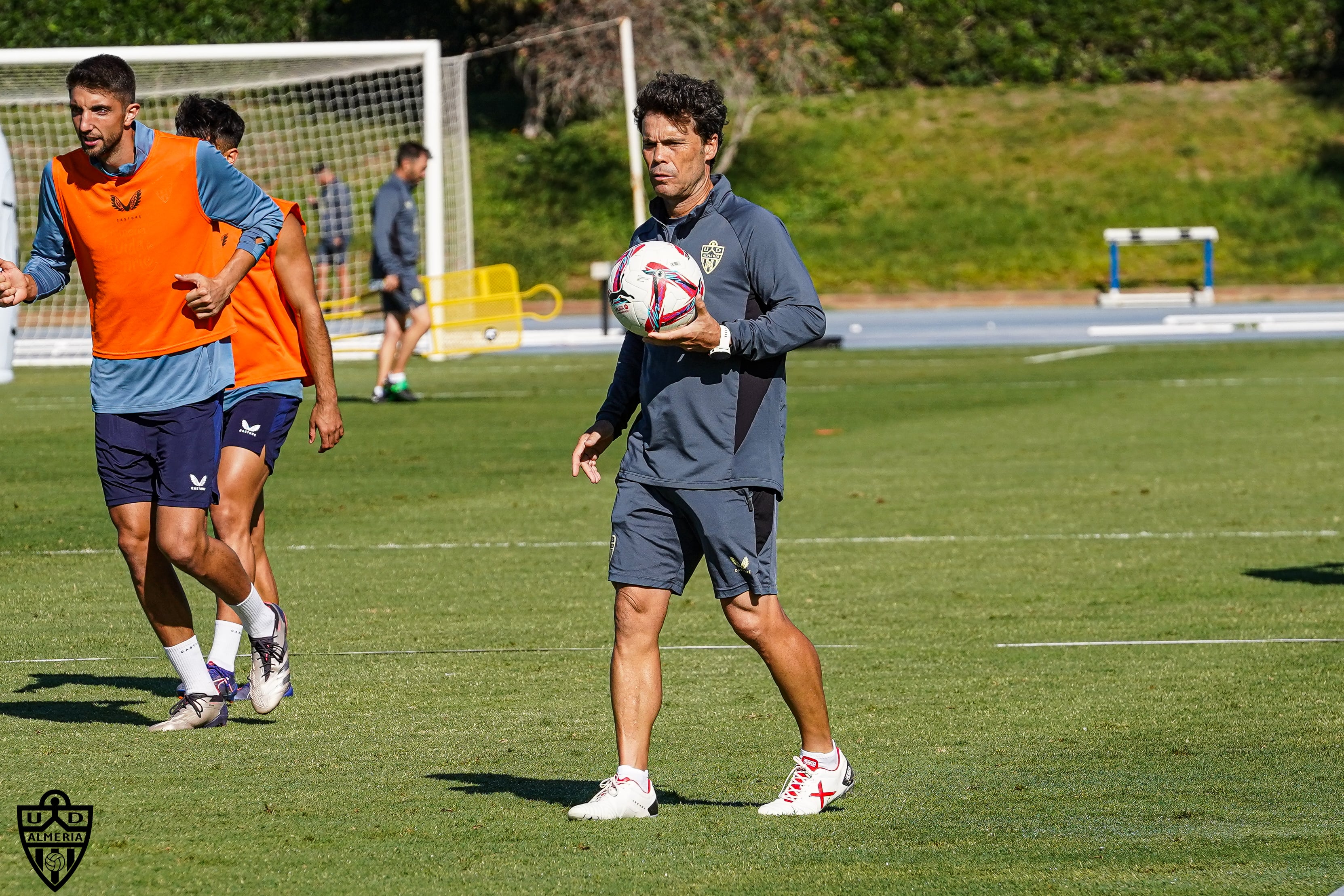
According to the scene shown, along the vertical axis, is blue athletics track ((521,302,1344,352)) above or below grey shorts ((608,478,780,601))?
below

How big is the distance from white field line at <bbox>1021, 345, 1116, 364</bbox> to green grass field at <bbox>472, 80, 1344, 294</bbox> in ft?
35.3

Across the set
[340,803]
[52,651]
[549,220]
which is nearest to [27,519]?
[52,651]

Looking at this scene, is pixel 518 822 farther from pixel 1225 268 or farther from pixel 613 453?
pixel 1225 268

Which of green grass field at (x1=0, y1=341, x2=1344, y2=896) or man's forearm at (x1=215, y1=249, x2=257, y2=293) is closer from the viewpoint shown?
green grass field at (x1=0, y1=341, x2=1344, y2=896)

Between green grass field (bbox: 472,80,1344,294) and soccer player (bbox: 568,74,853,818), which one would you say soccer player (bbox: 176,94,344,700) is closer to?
soccer player (bbox: 568,74,853,818)

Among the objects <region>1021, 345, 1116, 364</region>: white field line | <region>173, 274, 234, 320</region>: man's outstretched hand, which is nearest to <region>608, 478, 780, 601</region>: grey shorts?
<region>173, 274, 234, 320</region>: man's outstretched hand

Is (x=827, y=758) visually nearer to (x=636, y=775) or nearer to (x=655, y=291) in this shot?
(x=636, y=775)

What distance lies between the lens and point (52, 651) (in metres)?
7.69

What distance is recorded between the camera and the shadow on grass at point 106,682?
6996mm

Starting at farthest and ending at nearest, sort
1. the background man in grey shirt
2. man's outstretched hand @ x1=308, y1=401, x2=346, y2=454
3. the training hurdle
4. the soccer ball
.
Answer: the training hurdle < the background man in grey shirt < man's outstretched hand @ x1=308, y1=401, x2=346, y2=454 < the soccer ball

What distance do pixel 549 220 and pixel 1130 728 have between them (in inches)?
1279

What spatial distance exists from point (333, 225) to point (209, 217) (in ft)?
63.9

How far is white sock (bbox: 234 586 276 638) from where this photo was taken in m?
6.58

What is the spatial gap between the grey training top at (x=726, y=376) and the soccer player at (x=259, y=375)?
1.85 metres
